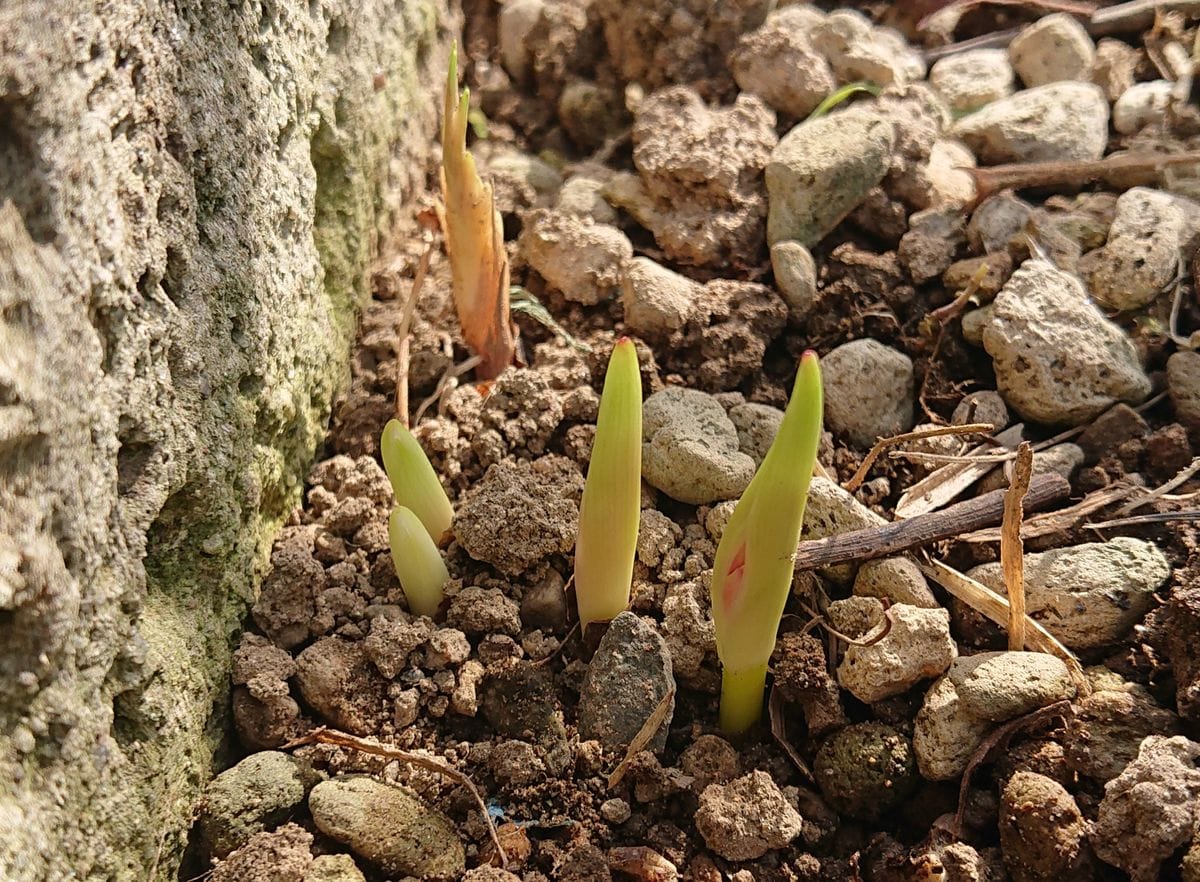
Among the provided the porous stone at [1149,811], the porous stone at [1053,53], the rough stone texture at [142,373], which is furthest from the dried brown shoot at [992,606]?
the porous stone at [1053,53]

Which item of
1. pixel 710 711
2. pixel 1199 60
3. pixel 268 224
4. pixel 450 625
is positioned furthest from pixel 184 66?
pixel 1199 60

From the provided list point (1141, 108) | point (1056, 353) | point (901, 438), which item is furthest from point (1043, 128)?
point (901, 438)

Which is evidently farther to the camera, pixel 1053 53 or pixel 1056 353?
pixel 1053 53

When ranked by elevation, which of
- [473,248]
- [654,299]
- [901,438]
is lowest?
[901,438]

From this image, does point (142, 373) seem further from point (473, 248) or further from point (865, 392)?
point (865, 392)

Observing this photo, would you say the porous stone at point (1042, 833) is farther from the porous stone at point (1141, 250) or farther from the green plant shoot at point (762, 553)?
the porous stone at point (1141, 250)

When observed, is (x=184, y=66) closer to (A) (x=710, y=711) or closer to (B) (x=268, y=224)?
(B) (x=268, y=224)

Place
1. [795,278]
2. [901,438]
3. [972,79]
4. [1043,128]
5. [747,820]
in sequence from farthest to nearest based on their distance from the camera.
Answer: [972,79] < [1043,128] < [795,278] < [901,438] < [747,820]
